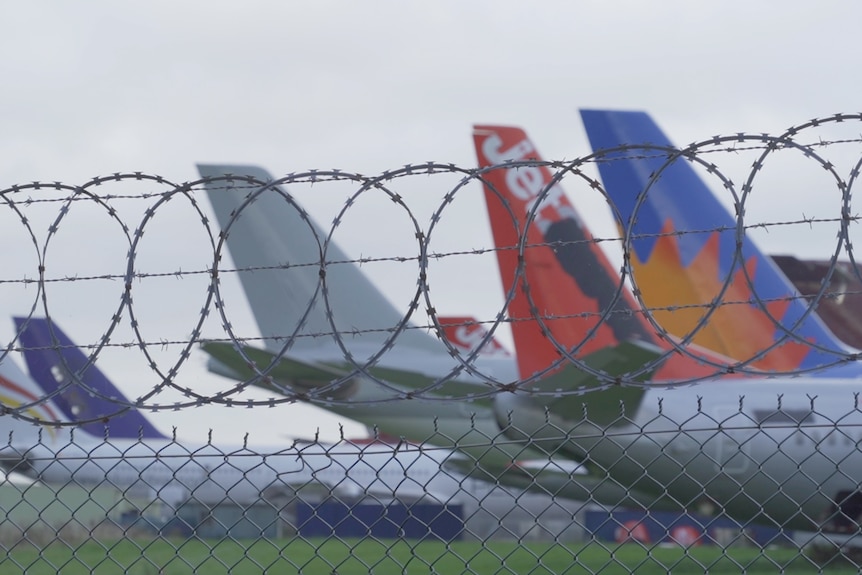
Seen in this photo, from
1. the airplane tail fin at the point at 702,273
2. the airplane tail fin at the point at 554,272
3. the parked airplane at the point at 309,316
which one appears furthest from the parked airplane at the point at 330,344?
the airplane tail fin at the point at 702,273

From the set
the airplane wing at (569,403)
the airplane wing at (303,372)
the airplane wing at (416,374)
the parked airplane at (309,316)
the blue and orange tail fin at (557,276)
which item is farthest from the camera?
the blue and orange tail fin at (557,276)

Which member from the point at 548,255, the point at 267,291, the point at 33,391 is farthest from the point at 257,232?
the point at 33,391

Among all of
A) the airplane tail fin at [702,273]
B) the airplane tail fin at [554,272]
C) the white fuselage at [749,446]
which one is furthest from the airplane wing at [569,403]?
the airplane tail fin at [702,273]

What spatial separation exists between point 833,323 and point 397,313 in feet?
26.9

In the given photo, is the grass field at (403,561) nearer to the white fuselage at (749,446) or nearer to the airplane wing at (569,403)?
the white fuselage at (749,446)

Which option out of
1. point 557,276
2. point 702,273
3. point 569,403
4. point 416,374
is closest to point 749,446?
point 569,403

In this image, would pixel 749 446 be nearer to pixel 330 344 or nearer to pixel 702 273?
pixel 702 273

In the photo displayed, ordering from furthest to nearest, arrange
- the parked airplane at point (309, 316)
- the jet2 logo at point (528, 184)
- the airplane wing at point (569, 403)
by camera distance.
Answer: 1. the jet2 logo at point (528, 184)
2. the parked airplane at point (309, 316)
3. the airplane wing at point (569, 403)

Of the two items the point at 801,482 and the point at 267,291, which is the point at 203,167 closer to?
the point at 267,291

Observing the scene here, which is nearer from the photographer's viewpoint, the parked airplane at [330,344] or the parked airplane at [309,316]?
the parked airplane at [330,344]

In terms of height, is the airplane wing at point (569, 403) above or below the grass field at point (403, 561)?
above

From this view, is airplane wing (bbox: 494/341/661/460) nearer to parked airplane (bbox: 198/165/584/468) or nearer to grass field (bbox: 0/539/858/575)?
parked airplane (bbox: 198/165/584/468)

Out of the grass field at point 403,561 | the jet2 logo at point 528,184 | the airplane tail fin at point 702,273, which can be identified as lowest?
the grass field at point 403,561

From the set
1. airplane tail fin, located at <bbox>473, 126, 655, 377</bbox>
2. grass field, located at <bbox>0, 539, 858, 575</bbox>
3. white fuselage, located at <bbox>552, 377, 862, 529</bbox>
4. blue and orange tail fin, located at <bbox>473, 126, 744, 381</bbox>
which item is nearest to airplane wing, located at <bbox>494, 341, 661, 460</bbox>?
white fuselage, located at <bbox>552, 377, 862, 529</bbox>
